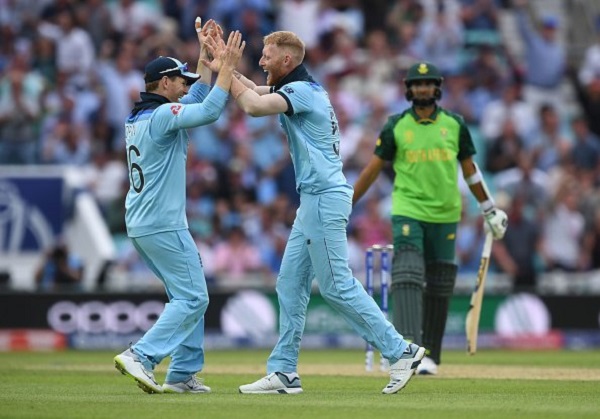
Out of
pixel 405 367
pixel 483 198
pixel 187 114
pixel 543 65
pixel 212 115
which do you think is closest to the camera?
pixel 212 115

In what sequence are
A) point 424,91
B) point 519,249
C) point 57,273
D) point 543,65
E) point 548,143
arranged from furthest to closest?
point 543,65 < point 548,143 < point 519,249 < point 57,273 < point 424,91

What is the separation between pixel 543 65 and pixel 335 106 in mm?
3948

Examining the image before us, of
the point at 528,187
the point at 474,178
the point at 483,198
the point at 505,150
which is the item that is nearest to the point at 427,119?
the point at 474,178

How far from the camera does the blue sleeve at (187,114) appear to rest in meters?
9.69

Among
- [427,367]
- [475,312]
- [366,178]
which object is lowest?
[427,367]

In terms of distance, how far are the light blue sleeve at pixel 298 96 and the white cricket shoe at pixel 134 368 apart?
2.03m

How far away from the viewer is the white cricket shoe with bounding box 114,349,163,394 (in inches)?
380

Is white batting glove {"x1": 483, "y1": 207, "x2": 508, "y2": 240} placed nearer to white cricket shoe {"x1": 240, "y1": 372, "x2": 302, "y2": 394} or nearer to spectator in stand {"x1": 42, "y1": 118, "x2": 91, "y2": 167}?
white cricket shoe {"x1": 240, "y1": 372, "x2": 302, "y2": 394}

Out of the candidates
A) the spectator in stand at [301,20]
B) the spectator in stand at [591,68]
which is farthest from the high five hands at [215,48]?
the spectator in stand at [591,68]

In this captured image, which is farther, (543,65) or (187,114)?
(543,65)

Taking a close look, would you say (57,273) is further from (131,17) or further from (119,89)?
(131,17)

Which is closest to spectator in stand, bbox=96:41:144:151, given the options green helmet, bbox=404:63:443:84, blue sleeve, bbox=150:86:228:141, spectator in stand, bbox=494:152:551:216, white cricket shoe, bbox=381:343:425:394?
spectator in stand, bbox=494:152:551:216

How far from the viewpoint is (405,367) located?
10086 millimetres

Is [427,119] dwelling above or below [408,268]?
above
